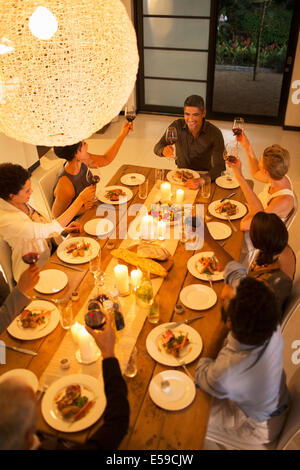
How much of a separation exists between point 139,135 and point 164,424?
517 cm

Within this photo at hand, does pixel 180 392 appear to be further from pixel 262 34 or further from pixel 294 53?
pixel 262 34

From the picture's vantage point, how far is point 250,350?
1.61 m

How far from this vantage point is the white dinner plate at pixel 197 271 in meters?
2.20

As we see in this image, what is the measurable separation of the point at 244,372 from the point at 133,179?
1929 millimetres

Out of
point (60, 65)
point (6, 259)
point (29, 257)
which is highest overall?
point (60, 65)

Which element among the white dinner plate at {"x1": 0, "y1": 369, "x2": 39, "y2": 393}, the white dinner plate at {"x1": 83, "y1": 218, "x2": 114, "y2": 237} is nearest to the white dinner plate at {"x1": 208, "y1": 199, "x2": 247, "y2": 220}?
the white dinner plate at {"x1": 83, "y1": 218, "x2": 114, "y2": 237}

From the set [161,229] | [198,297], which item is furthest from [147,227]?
[198,297]

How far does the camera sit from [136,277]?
210 centimetres

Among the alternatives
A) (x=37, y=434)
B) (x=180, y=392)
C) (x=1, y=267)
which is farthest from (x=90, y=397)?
(x=1, y=267)

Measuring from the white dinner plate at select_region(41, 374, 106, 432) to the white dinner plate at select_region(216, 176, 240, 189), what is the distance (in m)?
1.87

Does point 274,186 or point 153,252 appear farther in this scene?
point 274,186

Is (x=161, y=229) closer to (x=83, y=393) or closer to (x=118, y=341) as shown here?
(x=118, y=341)

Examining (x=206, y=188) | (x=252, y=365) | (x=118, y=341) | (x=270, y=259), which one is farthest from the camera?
(x=206, y=188)
